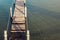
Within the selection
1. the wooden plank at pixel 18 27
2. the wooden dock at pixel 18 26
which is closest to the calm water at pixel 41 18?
the wooden dock at pixel 18 26

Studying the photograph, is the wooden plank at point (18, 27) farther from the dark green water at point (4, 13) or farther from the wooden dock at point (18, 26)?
the dark green water at point (4, 13)

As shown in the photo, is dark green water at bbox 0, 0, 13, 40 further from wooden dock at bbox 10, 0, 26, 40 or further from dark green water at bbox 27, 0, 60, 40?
wooden dock at bbox 10, 0, 26, 40

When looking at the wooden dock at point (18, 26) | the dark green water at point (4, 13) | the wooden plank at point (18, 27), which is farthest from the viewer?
the dark green water at point (4, 13)

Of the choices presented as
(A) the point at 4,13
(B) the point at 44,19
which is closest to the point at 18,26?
(B) the point at 44,19

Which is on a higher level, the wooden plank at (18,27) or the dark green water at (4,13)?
the dark green water at (4,13)

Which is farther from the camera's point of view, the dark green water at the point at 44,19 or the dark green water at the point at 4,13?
the dark green water at the point at 4,13

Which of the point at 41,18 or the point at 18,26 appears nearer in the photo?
the point at 18,26

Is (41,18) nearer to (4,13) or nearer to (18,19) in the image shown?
(4,13)

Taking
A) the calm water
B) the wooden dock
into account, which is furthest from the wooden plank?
the calm water
